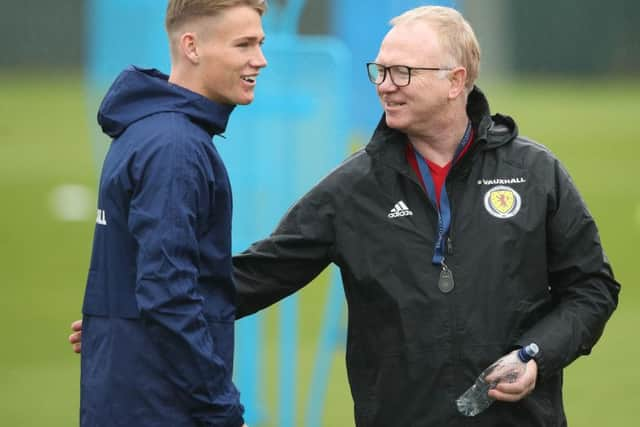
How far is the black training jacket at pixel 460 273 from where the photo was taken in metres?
4.02

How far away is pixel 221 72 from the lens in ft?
12.2

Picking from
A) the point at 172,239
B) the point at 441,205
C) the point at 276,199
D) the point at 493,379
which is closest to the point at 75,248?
the point at 276,199

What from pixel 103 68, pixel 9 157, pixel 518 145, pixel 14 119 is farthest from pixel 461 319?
pixel 14 119

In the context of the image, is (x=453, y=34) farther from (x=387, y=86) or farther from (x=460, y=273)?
(x=460, y=273)

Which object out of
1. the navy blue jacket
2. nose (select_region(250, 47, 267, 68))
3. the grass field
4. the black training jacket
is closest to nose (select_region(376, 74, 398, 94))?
the black training jacket

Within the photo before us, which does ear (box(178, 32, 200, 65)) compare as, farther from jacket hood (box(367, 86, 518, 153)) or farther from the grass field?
the grass field

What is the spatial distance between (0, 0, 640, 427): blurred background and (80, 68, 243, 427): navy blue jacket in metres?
2.60

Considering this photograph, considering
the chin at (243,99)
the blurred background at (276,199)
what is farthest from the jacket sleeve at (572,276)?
the blurred background at (276,199)

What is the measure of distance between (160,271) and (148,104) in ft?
1.64

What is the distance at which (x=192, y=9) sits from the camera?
12.2ft

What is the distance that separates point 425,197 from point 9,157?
52.0ft

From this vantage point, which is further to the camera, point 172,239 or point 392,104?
point 392,104

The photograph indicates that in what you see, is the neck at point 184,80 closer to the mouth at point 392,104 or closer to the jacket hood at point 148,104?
the jacket hood at point 148,104

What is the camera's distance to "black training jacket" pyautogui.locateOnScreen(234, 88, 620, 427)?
4.02m
